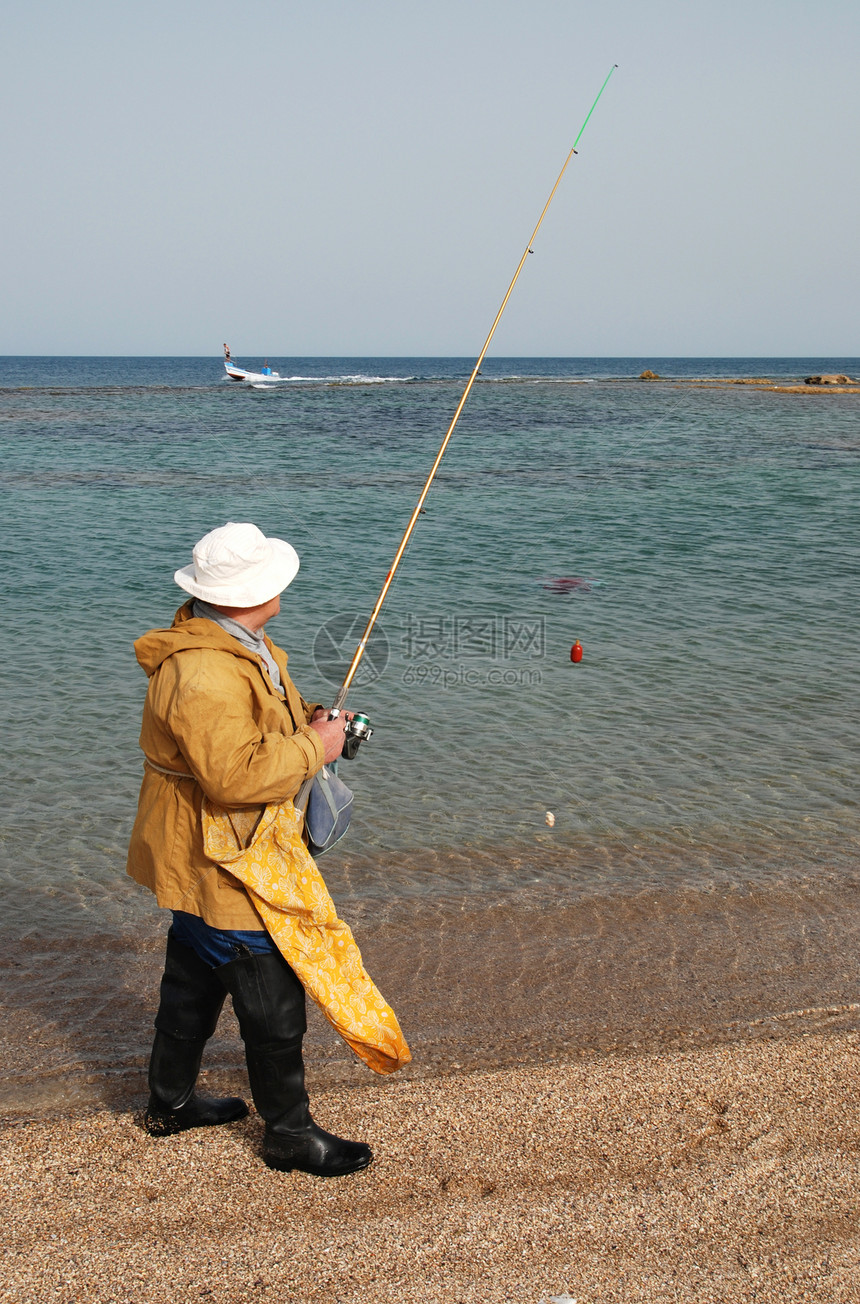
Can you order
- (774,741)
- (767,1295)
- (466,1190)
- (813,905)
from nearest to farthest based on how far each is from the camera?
(767,1295) → (466,1190) → (813,905) → (774,741)

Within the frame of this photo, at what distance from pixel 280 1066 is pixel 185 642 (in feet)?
3.83

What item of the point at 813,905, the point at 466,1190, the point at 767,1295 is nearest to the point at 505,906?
the point at 813,905

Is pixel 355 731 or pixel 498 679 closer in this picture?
pixel 355 731

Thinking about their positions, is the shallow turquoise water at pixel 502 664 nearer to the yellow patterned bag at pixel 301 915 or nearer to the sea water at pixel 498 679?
the sea water at pixel 498 679

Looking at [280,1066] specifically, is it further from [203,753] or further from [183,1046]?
[203,753]

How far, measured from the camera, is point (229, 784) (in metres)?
2.48

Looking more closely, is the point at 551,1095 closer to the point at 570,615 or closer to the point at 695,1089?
the point at 695,1089

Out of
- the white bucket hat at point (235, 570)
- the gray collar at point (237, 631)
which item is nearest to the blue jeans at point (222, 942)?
the gray collar at point (237, 631)

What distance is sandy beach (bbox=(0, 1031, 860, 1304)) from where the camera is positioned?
2.54 metres

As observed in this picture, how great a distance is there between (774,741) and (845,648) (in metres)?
2.77

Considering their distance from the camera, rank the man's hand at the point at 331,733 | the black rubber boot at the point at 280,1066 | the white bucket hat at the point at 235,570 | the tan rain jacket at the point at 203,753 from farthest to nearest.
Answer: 1. the man's hand at the point at 331,733
2. the black rubber boot at the point at 280,1066
3. the white bucket hat at the point at 235,570
4. the tan rain jacket at the point at 203,753

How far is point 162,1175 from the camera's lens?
290 centimetres

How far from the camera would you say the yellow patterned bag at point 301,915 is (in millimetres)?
2613

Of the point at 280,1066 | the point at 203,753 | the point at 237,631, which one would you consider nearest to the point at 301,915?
the point at 280,1066
